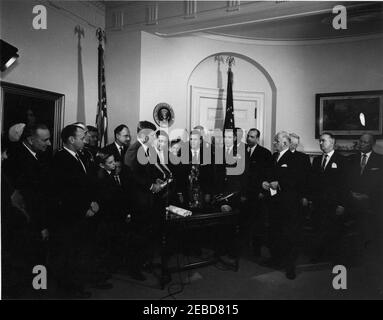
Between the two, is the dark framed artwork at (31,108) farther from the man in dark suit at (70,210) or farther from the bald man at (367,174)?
the bald man at (367,174)

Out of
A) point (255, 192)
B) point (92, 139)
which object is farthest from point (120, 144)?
point (255, 192)

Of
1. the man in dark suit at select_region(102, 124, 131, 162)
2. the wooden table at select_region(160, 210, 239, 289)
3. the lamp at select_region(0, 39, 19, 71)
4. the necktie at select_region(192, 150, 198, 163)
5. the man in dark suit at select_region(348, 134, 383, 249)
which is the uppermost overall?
the lamp at select_region(0, 39, 19, 71)

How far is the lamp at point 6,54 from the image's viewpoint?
321cm

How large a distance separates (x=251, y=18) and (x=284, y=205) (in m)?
2.39

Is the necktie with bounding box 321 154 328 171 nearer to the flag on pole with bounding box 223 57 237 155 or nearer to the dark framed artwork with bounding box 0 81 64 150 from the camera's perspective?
the flag on pole with bounding box 223 57 237 155

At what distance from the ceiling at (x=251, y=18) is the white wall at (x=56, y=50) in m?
0.53

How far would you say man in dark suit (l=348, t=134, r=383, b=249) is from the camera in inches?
137

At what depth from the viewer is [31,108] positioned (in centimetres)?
375

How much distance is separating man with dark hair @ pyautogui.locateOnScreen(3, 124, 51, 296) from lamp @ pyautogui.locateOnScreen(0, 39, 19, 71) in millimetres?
945

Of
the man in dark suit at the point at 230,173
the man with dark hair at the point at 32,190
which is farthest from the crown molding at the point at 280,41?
the man with dark hair at the point at 32,190

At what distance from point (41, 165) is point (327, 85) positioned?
4.95 metres

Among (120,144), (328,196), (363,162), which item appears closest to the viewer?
(328,196)

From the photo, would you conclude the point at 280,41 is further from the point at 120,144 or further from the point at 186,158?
the point at 120,144

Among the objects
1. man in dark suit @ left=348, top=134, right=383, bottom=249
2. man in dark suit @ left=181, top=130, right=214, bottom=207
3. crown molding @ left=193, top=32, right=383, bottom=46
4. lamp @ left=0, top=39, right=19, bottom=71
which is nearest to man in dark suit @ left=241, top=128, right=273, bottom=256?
man in dark suit @ left=181, top=130, right=214, bottom=207
